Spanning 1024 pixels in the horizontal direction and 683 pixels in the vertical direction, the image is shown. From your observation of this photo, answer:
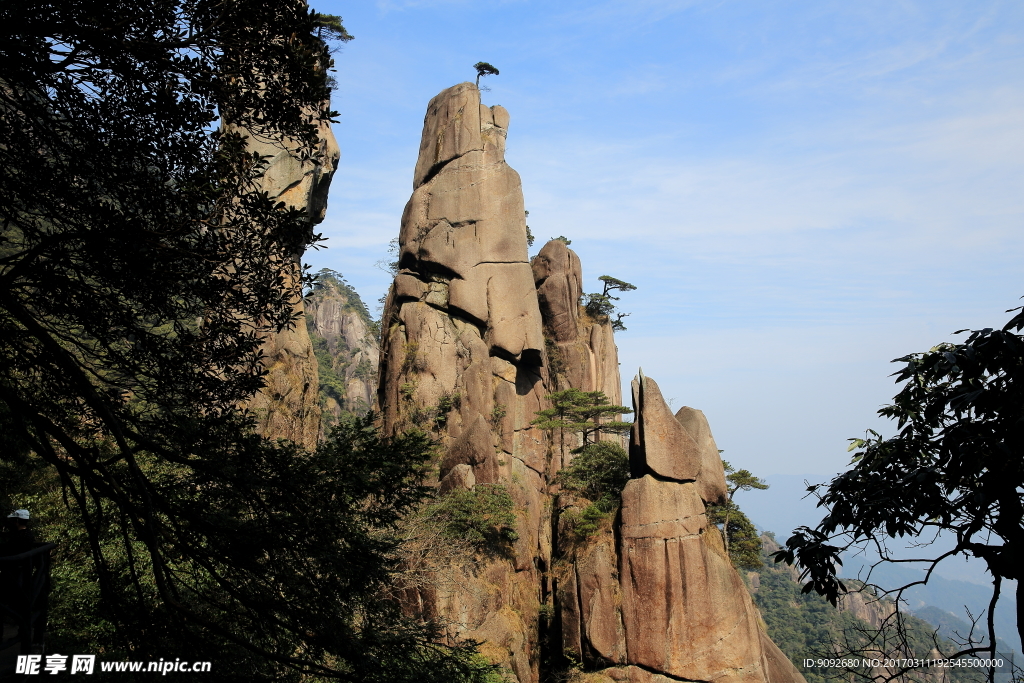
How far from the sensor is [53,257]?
5.52 meters

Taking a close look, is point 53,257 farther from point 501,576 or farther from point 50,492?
point 501,576

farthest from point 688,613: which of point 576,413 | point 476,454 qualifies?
point 576,413

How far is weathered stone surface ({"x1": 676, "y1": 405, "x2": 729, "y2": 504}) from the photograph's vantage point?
2348 centimetres

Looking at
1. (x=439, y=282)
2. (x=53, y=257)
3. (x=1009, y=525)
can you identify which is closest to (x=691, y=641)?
(x=439, y=282)

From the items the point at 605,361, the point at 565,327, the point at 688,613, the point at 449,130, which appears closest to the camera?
the point at 688,613

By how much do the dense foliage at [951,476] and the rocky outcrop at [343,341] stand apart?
69.6 metres

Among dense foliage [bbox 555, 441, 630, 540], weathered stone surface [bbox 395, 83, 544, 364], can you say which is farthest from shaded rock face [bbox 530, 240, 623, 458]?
dense foliage [bbox 555, 441, 630, 540]

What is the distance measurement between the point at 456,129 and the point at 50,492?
23323 millimetres

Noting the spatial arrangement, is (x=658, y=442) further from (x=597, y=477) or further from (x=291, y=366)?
(x=291, y=366)

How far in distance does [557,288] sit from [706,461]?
14050 millimetres

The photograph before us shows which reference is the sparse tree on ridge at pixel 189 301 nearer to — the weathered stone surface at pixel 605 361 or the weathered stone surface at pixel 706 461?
the weathered stone surface at pixel 706 461

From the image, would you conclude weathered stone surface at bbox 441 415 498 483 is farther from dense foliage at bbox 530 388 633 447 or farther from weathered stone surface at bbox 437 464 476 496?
dense foliage at bbox 530 388 633 447

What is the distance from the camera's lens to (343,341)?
90375 millimetres

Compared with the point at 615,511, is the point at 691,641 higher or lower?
lower
